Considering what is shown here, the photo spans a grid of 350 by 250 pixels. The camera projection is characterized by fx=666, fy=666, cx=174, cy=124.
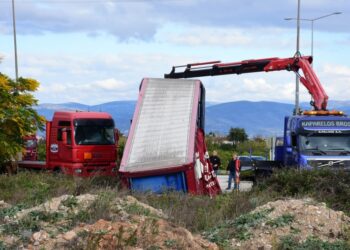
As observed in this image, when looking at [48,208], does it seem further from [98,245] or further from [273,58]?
[273,58]

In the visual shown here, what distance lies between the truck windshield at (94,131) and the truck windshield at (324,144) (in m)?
7.58

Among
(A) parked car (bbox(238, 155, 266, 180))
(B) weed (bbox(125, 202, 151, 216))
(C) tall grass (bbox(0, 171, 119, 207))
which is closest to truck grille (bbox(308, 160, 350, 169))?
(A) parked car (bbox(238, 155, 266, 180))

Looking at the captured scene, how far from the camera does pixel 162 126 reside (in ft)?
66.0

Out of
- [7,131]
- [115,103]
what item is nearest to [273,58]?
[7,131]

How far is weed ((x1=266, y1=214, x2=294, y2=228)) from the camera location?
1076 centimetres

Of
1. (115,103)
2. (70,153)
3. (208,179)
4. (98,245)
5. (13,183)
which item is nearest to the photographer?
(98,245)

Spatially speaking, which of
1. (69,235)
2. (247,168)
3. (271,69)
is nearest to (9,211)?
(69,235)

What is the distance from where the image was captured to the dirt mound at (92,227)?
8984 millimetres

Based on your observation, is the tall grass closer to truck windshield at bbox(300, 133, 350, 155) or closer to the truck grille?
the truck grille

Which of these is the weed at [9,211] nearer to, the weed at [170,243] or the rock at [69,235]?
the rock at [69,235]

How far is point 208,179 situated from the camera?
20641 millimetres

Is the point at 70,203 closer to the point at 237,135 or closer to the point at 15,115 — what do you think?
the point at 15,115

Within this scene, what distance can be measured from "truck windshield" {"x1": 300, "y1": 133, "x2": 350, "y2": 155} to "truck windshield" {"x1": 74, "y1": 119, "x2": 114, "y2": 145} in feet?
24.9

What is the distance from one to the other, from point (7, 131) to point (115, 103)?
160m
